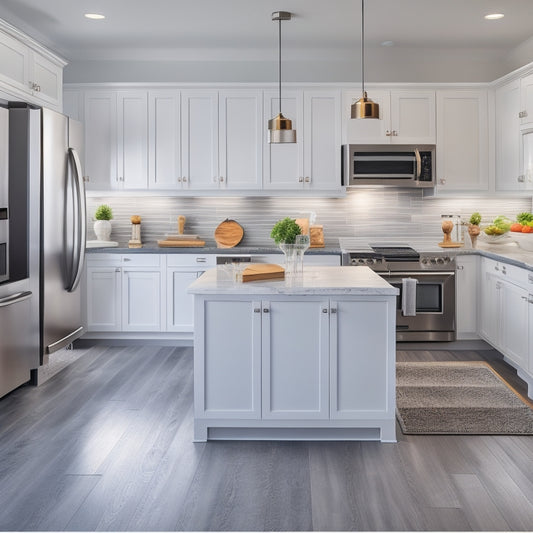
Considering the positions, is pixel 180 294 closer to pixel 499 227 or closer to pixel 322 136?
pixel 322 136

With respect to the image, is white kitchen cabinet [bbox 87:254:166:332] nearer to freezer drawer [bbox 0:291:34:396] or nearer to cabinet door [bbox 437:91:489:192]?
→ freezer drawer [bbox 0:291:34:396]

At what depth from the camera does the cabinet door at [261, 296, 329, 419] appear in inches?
144

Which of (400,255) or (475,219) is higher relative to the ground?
(475,219)

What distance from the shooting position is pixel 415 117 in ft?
20.8

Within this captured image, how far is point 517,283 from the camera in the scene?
4.99m

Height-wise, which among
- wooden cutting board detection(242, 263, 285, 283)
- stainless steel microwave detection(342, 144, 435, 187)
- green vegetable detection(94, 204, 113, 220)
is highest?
stainless steel microwave detection(342, 144, 435, 187)

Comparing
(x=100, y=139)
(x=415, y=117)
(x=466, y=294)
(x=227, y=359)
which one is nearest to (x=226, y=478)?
(x=227, y=359)

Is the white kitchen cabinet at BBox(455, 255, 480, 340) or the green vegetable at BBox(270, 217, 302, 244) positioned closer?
the green vegetable at BBox(270, 217, 302, 244)

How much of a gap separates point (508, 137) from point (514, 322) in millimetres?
1924

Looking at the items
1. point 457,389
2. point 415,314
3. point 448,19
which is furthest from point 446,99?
point 457,389

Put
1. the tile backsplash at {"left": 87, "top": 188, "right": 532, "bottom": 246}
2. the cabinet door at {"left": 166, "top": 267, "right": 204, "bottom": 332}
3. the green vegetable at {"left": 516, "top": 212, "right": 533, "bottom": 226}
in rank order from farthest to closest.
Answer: the tile backsplash at {"left": 87, "top": 188, "right": 532, "bottom": 246} < the cabinet door at {"left": 166, "top": 267, "right": 204, "bottom": 332} < the green vegetable at {"left": 516, "top": 212, "right": 533, "bottom": 226}

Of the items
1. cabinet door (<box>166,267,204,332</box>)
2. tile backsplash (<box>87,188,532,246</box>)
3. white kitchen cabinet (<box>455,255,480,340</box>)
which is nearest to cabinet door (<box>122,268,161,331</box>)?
cabinet door (<box>166,267,204,332</box>)

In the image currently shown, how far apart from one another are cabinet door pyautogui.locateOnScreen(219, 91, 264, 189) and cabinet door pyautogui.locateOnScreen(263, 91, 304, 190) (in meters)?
0.08

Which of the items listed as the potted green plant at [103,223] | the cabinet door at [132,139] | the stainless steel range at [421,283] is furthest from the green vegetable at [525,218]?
the potted green plant at [103,223]
